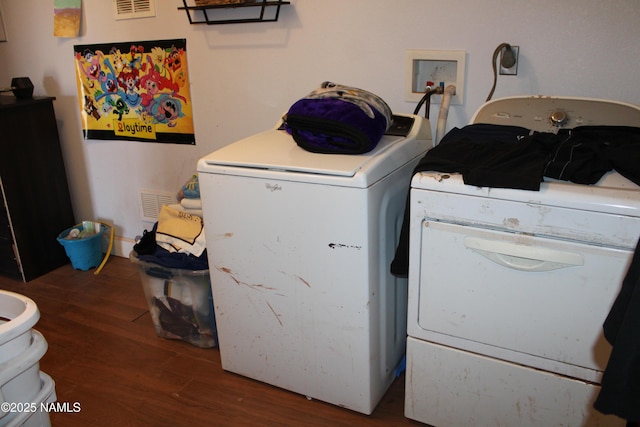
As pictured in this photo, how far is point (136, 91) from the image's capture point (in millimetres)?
2461

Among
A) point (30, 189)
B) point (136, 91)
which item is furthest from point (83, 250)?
point (136, 91)

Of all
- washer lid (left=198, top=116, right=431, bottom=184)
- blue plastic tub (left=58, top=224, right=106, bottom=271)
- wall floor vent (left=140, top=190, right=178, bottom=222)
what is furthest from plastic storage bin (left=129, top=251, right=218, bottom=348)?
blue plastic tub (left=58, top=224, right=106, bottom=271)

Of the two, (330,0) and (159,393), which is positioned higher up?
(330,0)

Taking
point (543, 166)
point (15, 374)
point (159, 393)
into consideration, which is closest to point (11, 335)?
point (15, 374)

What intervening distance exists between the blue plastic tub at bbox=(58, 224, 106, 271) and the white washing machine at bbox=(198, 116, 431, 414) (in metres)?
1.25

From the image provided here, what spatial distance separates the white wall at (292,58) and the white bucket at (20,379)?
4.63 ft

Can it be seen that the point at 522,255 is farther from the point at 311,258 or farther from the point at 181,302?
the point at 181,302

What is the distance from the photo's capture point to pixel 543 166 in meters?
1.25

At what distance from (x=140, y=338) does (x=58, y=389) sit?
365 mm

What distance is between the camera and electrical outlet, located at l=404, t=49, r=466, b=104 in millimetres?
1788

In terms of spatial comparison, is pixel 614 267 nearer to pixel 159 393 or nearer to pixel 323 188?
pixel 323 188

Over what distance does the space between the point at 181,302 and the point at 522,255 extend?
1296mm

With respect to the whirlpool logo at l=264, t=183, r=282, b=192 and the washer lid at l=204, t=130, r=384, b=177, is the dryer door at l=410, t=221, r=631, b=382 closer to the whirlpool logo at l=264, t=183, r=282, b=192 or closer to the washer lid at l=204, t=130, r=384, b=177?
the washer lid at l=204, t=130, r=384, b=177

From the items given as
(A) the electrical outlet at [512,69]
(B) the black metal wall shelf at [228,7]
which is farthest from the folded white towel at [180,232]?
(A) the electrical outlet at [512,69]
